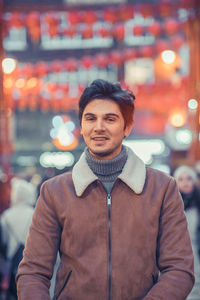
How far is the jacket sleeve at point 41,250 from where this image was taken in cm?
195

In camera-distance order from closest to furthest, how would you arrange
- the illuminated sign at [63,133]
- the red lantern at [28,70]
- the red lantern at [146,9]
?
the red lantern at [146,9] → the red lantern at [28,70] → the illuminated sign at [63,133]

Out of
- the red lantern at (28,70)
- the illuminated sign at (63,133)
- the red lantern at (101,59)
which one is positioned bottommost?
the illuminated sign at (63,133)

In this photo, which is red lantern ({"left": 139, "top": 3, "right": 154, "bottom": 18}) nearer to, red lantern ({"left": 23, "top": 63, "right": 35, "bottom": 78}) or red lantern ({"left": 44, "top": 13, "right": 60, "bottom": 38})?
red lantern ({"left": 44, "top": 13, "right": 60, "bottom": 38})

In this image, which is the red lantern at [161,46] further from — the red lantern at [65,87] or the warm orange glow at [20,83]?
the warm orange glow at [20,83]

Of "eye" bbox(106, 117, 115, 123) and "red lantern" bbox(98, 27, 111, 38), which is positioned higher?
"red lantern" bbox(98, 27, 111, 38)

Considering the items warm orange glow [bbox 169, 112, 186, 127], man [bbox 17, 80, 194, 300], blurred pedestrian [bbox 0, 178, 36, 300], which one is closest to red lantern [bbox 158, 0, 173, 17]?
blurred pedestrian [bbox 0, 178, 36, 300]

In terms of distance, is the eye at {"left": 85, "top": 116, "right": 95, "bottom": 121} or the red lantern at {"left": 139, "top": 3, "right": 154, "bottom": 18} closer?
the eye at {"left": 85, "top": 116, "right": 95, "bottom": 121}

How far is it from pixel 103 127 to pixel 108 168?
9.3 inches

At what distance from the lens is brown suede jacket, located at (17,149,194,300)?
6.31 feet

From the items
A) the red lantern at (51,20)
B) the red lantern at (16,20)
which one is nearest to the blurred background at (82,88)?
the red lantern at (16,20)

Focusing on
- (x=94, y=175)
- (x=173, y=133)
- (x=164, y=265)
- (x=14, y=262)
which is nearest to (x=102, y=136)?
(x=94, y=175)

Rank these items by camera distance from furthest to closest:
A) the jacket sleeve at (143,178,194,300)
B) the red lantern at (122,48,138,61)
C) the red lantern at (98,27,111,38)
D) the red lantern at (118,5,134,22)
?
1. the red lantern at (122,48,138,61)
2. the red lantern at (98,27,111,38)
3. the red lantern at (118,5,134,22)
4. the jacket sleeve at (143,178,194,300)

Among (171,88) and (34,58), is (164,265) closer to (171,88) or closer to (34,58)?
(171,88)

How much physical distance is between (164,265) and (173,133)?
52.5ft
